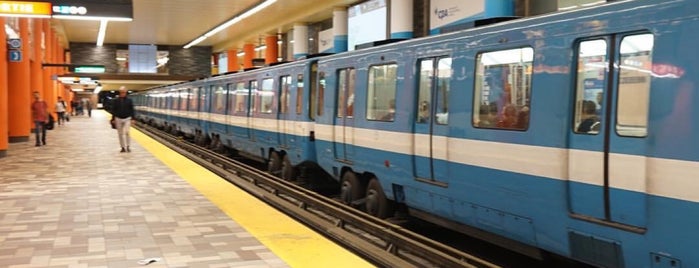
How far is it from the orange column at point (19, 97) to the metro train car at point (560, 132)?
1763 cm

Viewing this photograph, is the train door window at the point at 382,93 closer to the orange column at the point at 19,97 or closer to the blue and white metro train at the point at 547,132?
the blue and white metro train at the point at 547,132

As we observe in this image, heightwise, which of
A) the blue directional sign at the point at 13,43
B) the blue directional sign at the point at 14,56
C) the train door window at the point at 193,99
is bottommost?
the train door window at the point at 193,99

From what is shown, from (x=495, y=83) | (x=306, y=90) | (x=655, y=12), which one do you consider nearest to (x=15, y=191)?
(x=306, y=90)

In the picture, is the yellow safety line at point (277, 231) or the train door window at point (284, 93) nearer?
the yellow safety line at point (277, 231)

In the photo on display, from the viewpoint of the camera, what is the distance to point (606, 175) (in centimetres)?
450

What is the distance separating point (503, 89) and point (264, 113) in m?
8.38

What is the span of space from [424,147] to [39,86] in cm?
2466

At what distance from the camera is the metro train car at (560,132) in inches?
159

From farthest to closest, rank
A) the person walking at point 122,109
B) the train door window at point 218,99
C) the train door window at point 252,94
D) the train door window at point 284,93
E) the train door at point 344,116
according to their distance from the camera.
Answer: the train door window at point 218,99, the person walking at point 122,109, the train door window at point 252,94, the train door window at point 284,93, the train door at point 344,116

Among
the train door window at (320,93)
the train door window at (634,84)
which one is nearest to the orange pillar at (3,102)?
the train door window at (320,93)

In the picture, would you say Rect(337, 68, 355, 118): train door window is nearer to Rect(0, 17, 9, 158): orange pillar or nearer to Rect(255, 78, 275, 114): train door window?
Rect(255, 78, 275, 114): train door window

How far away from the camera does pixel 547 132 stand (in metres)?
5.10

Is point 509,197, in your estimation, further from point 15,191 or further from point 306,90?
point 15,191

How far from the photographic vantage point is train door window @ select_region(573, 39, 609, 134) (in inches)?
183
